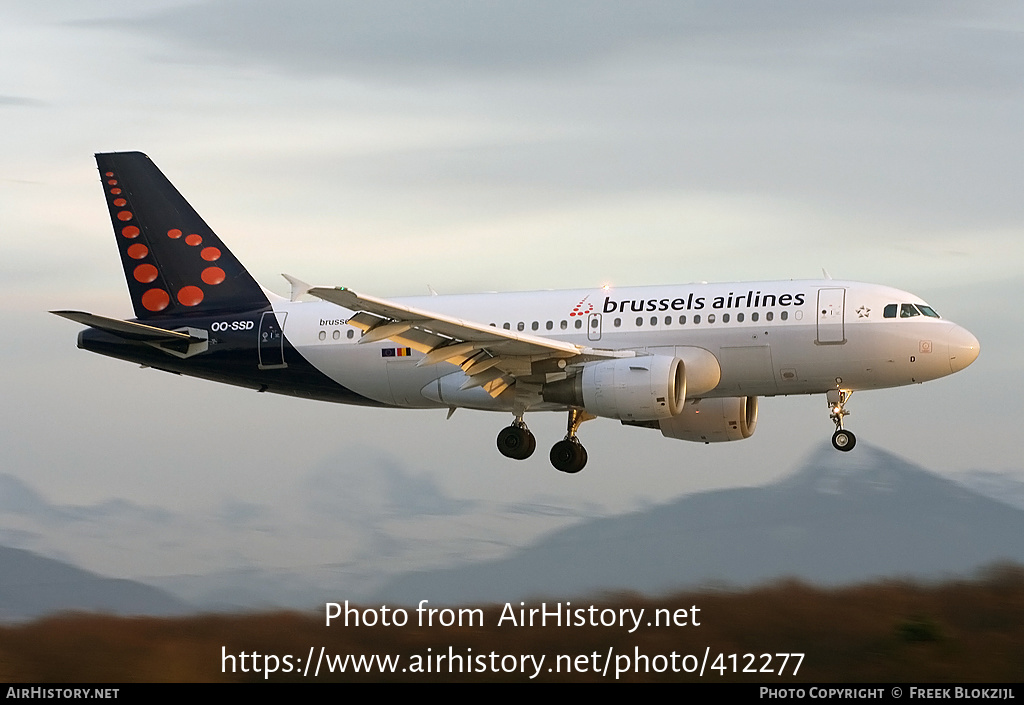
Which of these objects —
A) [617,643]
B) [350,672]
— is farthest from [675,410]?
[350,672]

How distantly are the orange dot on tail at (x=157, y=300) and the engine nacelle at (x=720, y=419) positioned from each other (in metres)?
14.4

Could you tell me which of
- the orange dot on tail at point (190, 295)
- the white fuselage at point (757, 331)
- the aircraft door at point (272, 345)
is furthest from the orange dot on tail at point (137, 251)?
the white fuselage at point (757, 331)

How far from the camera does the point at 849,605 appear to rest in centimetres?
3497

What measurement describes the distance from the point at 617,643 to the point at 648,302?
11754 mm

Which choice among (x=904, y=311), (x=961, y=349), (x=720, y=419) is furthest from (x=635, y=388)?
(x=961, y=349)

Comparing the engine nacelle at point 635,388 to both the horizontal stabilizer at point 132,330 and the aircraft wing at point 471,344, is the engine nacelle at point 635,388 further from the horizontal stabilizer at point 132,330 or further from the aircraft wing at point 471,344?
the horizontal stabilizer at point 132,330

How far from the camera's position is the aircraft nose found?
41.1 meters

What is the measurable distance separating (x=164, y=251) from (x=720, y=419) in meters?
16.2

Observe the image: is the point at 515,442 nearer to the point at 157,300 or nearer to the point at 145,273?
the point at 157,300

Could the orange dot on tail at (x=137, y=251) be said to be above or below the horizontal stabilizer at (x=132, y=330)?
above

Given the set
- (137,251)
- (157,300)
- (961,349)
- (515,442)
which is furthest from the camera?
(137,251)

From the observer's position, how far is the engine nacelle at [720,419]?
1805 inches

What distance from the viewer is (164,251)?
47.8 meters
